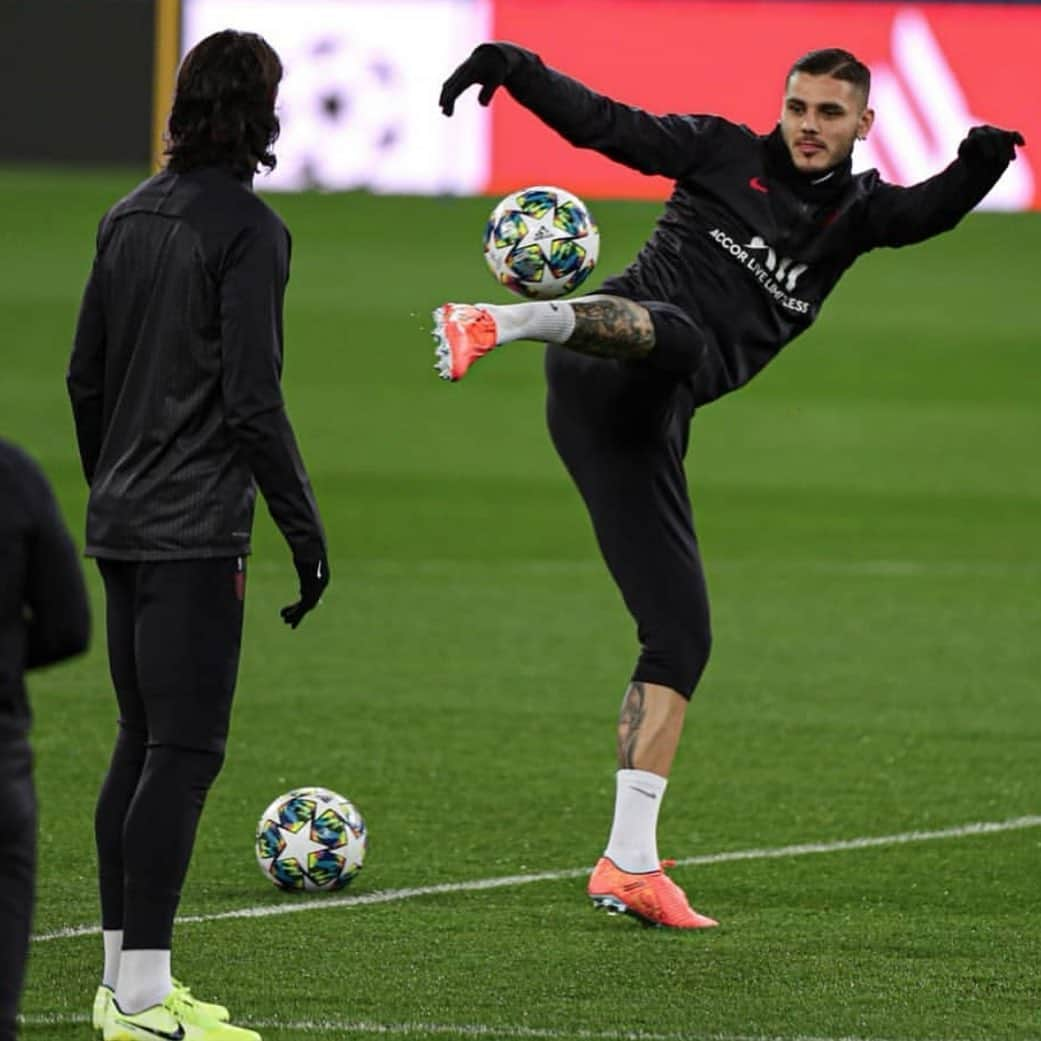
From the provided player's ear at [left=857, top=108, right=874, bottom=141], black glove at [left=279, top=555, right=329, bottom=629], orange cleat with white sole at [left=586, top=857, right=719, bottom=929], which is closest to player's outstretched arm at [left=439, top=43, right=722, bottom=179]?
player's ear at [left=857, top=108, right=874, bottom=141]

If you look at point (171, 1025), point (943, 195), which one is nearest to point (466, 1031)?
point (171, 1025)

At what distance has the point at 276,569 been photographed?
1500 centimetres

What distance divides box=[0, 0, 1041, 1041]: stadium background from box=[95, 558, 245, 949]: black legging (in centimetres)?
49

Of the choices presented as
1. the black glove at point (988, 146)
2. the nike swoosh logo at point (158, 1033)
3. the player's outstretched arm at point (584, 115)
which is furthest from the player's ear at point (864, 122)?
the nike swoosh logo at point (158, 1033)

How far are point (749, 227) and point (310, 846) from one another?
7.42 ft

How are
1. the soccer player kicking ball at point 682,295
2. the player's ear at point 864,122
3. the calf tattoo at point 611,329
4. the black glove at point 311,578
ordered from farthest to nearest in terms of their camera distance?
the player's ear at point 864,122 → the soccer player kicking ball at point 682,295 → the calf tattoo at point 611,329 → the black glove at point 311,578

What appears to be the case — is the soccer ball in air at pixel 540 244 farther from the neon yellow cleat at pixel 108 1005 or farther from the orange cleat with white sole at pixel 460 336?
the neon yellow cleat at pixel 108 1005

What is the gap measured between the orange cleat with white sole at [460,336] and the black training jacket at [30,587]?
2.16 metres

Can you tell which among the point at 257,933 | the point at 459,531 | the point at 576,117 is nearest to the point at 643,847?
the point at 257,933

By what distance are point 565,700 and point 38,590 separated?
22.4ft

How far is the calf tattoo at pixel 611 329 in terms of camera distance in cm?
696

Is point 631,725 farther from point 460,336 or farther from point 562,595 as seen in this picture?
point 562,595

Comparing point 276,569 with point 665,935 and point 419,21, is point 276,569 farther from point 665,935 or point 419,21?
point 419,21

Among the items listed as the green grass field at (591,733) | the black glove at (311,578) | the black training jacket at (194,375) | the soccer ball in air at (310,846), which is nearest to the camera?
the black training jacket at (194,375)
